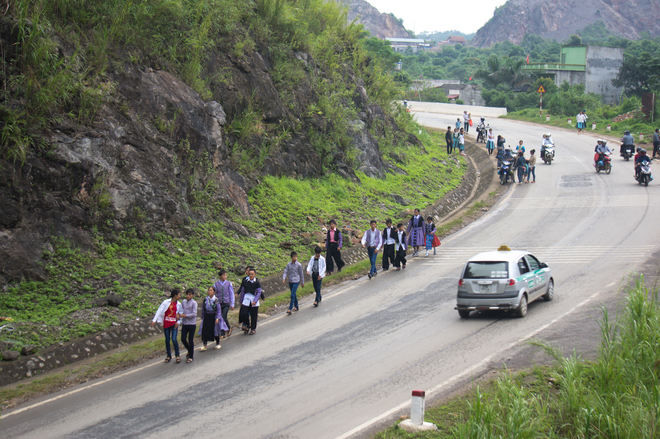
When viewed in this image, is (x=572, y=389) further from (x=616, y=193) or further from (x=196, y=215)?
(x=616, y=193)

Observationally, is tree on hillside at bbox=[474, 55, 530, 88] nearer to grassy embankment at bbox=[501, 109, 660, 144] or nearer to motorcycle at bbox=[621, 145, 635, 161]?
grassy embankment at bbox=[501, 109, 660, 144]

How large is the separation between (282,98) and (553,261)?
506 inches

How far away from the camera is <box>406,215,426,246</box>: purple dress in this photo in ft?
67.1

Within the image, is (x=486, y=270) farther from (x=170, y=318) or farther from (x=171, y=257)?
(x=171, y=257)

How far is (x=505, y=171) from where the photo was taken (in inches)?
1268

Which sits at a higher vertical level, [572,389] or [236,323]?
[572,389]

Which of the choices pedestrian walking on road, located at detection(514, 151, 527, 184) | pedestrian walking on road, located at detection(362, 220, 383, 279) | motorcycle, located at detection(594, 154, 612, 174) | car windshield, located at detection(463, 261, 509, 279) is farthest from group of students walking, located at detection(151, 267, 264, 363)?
motorcycle, located at detection(594, 154, 612, 174)

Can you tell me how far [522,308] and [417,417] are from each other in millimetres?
6349

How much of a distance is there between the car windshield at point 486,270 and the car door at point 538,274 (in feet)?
3.22

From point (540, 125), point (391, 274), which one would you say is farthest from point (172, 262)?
point (540, 125)

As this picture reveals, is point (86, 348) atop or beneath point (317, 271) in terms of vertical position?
beneath

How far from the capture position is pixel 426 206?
2653 centimetres

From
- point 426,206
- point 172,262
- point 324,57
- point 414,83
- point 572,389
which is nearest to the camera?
point 572,389

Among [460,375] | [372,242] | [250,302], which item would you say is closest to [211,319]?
[250,302]
